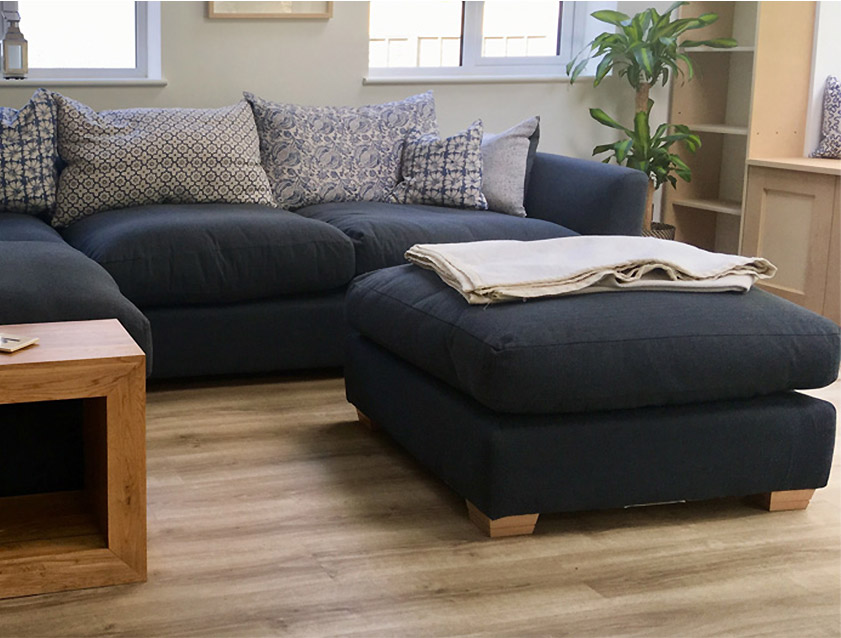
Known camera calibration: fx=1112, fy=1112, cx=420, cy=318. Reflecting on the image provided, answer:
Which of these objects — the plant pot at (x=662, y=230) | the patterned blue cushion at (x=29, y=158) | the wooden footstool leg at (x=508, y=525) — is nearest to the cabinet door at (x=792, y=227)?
the plant pot at (x=662, y=230)

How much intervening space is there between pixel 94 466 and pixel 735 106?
12.7 feet

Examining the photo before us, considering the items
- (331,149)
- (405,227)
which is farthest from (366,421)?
(331,149)

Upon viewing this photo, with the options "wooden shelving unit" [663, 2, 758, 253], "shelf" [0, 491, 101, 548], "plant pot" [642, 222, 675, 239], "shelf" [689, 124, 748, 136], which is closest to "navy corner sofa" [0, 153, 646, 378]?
"shelf" [0, 491, 101, 548]

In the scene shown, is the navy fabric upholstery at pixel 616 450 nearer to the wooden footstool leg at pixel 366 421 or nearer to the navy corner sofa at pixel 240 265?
the wooden footstool leg at pixel 366 421

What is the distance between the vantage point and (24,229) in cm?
333

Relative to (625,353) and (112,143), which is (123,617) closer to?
(625,353)

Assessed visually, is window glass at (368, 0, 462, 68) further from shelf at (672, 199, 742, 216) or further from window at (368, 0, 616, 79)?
shelf at (672, 199, 742, 216)

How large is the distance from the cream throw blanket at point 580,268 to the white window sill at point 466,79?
2.15 meters

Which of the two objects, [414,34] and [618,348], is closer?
[618,348]

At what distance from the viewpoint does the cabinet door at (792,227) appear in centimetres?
436

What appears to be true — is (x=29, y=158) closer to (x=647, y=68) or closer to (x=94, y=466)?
(x=94, y=466)

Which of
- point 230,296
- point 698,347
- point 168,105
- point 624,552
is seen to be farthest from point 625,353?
point 168,105

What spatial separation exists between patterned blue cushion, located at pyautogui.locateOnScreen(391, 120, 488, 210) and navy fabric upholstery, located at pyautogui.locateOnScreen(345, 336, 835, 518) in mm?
1617

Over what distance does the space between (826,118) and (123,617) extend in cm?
382
